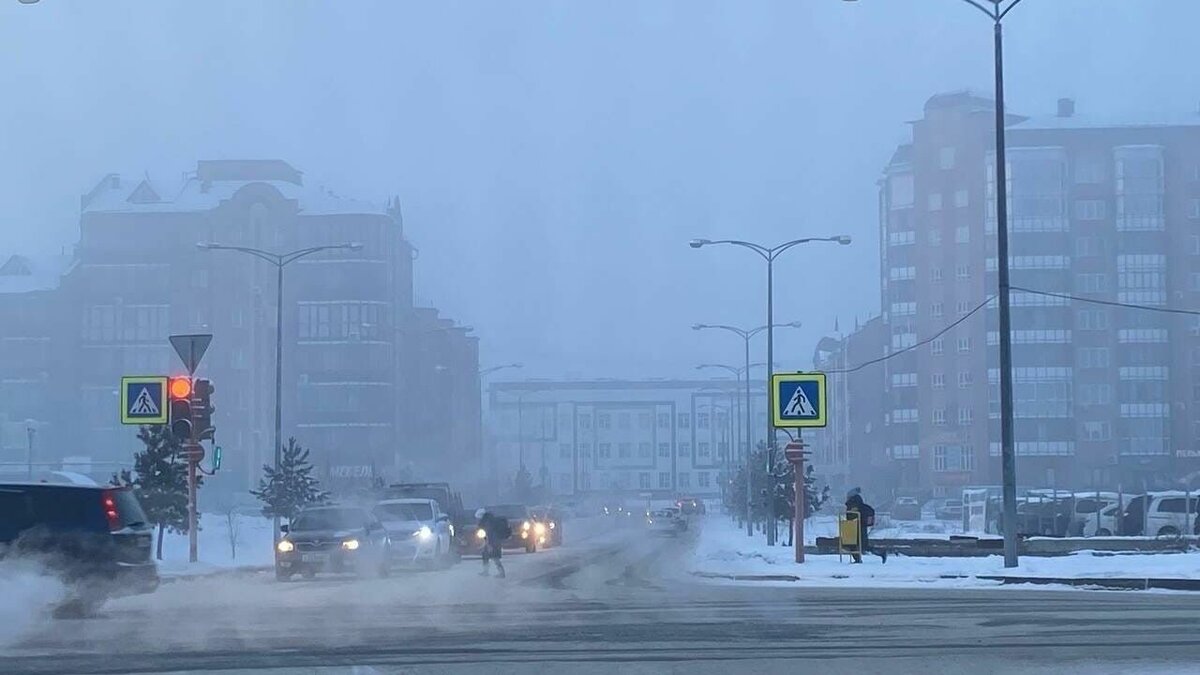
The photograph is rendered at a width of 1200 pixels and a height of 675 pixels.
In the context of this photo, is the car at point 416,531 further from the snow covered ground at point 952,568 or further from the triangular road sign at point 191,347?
the snow covered ground at point 952,568

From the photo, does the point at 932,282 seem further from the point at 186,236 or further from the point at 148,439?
the point at 148,439

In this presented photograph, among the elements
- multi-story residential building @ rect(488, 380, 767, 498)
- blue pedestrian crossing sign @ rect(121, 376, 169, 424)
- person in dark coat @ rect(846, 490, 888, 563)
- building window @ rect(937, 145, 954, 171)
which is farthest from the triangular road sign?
multi-story residential building @ rect(488, 380, 767, 498)

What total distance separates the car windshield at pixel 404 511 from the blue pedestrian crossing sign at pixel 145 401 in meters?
7.12

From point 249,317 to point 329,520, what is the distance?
72860 millimetres

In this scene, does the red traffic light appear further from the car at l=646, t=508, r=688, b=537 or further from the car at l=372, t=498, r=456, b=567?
the car at l=646, t=508, r=688, b=537

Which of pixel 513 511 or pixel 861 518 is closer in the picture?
pixel 861 518

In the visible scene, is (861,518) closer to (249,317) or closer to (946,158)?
(249,317)

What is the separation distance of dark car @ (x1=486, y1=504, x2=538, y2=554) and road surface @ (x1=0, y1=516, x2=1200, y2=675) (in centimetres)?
2423

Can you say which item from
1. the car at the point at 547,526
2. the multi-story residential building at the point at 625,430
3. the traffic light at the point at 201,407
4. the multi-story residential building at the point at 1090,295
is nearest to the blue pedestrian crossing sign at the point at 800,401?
the traffic light at the point at 201,407

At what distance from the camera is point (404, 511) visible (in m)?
38.8

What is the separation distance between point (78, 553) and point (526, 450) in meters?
126

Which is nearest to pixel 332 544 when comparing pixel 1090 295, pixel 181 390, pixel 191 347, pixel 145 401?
pixel 181 390

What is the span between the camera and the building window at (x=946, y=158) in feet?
371

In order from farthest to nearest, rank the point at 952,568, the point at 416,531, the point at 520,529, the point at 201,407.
Result: the point at 520,529
the point at 416,531
the point at 952,568
the point at 201,407
